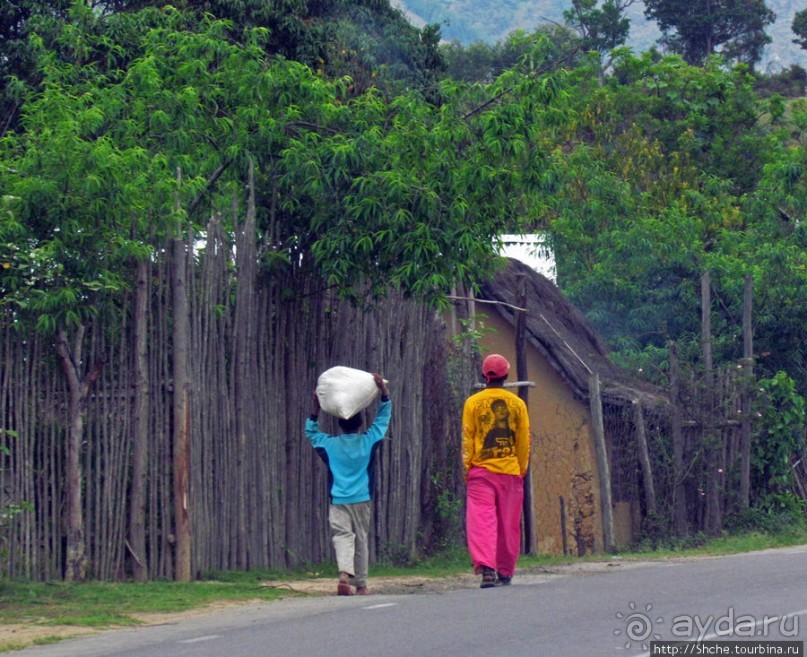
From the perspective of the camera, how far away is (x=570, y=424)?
15.9 m

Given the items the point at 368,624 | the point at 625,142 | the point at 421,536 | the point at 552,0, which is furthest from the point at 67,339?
the point at 552,0

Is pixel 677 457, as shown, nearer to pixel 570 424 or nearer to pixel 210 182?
pixel 570 424

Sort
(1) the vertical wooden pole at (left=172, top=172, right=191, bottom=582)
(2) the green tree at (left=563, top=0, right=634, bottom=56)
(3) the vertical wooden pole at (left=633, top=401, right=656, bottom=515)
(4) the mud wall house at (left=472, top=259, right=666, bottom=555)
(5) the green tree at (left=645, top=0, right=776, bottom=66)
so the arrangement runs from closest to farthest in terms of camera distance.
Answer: (1) the vertical wooden pole at (left=172, top=172, right=191, bottom=582), (3) the vertical wooden pole at (left=633, top=401, right=656, bottom=515), (4) the mud wall house at (left=472, top=259, right=666, bottom=555), (2) the green tree at (left=563, top=0, right=634, bottom=56), (5) the green tree at (left=645, top=0, right=776, bottom=66)

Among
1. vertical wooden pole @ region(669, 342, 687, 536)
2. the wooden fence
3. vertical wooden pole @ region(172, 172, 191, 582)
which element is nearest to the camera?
the wooden fence

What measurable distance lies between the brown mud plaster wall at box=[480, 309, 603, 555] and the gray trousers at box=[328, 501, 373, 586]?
6.47m

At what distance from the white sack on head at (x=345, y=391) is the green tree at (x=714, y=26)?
39207 millimetres

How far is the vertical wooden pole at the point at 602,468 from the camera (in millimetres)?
13000

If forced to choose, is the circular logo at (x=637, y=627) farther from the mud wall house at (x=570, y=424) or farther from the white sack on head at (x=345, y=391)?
the mud wall house at (x=570, y=424)

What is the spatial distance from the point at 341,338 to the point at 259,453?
134cm

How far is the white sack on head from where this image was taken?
870 centimetres

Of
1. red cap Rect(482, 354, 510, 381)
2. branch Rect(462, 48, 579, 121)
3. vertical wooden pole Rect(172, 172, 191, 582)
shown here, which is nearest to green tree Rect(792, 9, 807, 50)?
branch Rect(462, 48, 579, 121)

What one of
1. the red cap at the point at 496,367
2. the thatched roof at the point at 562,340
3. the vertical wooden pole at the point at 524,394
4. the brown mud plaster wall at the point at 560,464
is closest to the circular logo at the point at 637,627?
the red cap at the point at 496,367

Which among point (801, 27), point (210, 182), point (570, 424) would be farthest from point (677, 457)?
point (801, 27)

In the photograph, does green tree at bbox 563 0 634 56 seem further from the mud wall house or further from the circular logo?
the circular logo
